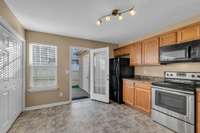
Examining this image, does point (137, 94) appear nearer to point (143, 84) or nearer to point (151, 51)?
point (143, 84)

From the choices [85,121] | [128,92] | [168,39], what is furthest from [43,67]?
[168,39]

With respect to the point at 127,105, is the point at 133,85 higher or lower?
higher

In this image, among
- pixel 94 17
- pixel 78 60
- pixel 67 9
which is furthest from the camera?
pixel 78 60

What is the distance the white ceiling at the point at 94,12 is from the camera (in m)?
2.00

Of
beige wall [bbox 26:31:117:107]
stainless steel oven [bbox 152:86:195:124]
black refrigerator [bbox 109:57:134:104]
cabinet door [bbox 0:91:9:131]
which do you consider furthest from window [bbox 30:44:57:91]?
stainless steel oven [bbox 152:86:195:124]

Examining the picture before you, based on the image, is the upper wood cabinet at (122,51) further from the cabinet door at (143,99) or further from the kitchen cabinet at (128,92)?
the cabinet door at (143,99)

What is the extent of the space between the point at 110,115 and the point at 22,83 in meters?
2.67

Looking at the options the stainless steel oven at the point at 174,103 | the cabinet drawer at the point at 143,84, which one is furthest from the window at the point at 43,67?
the stainless steel oven at the point at 174,103

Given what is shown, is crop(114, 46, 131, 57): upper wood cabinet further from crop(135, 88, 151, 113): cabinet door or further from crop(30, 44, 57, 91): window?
crop(30, 44, 57, 91): window

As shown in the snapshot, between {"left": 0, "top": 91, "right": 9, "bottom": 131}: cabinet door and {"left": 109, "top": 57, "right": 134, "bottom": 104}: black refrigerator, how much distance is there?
314cm

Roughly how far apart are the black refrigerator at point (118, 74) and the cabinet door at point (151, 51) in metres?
0.77

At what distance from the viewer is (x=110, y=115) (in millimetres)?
3100

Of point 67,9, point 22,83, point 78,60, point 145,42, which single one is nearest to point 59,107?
point 22,83

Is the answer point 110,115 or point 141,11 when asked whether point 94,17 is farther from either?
point 110,115
